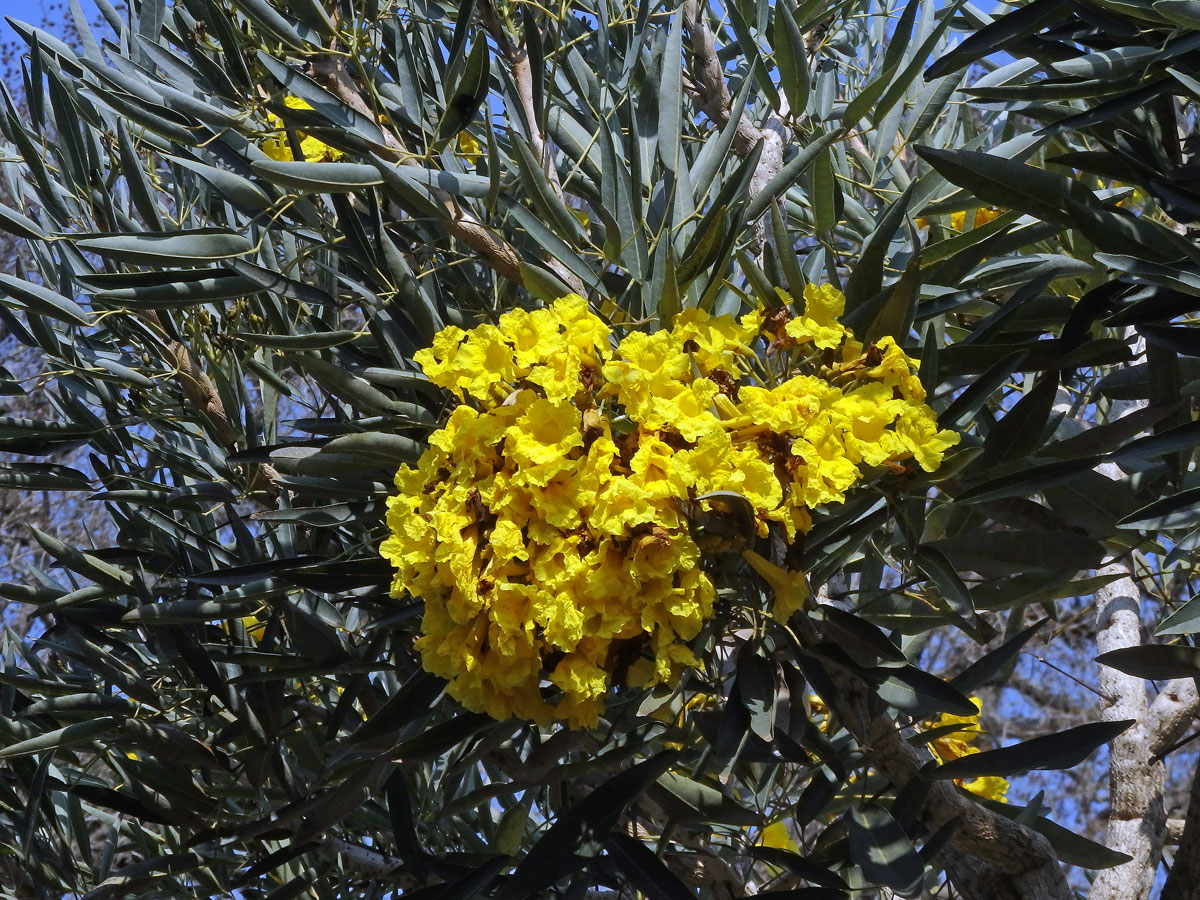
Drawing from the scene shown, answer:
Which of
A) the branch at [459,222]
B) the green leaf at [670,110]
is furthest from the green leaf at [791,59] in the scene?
the branch at [459,222]

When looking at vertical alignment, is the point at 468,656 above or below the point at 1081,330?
below

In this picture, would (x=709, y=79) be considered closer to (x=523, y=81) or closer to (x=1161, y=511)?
(x=523, y=81)

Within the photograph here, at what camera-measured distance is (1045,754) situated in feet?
3.98

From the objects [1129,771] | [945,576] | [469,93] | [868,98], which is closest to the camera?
[945,576]

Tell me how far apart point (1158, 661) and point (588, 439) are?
26.6 inches

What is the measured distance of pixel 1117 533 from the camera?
50.5 inches

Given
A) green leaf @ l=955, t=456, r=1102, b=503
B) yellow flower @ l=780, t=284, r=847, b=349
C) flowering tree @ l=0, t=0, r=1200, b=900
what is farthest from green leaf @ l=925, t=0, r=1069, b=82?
green leaf @ l=955, t=456, r=1102, b=503

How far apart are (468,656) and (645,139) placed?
2.16 feet

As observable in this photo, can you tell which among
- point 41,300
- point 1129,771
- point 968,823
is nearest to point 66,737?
point 41,300

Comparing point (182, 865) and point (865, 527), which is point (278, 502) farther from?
point (865, 527)

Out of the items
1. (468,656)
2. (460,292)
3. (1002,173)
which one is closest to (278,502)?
(460,292)

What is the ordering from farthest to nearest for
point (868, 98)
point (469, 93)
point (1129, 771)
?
1. point (1129, 771)
2. point (868, 98)
3. point (469, 93)

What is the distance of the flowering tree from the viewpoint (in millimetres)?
1077

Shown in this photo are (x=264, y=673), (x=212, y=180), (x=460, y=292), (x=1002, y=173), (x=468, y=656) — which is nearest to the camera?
(x=468, y=656)
